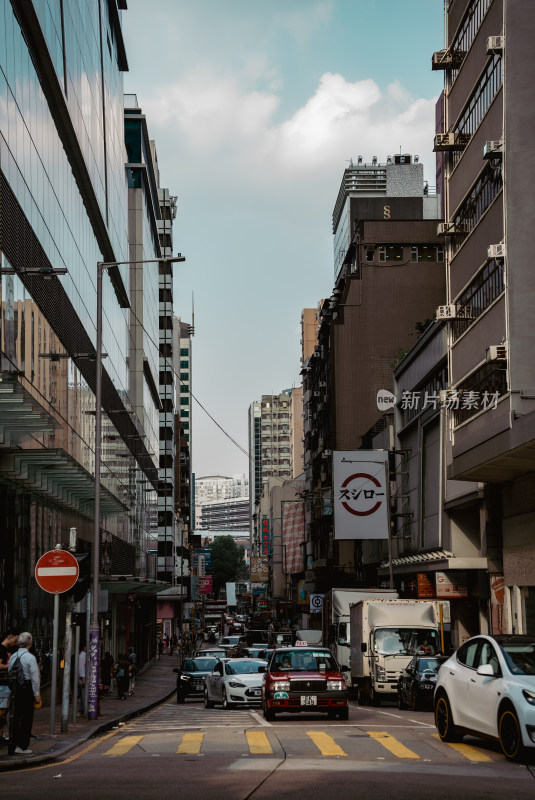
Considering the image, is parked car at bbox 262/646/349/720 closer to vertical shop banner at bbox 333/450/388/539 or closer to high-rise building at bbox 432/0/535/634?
high-rise building at bbox 432/0/535/634

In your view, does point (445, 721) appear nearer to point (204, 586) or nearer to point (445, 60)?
point (445, 60)

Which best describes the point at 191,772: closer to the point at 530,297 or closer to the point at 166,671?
the point at 530,297

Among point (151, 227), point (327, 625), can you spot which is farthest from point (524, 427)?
point (151, 227)

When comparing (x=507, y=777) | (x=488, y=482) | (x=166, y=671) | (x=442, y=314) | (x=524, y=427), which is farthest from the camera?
(x=166, y=671)

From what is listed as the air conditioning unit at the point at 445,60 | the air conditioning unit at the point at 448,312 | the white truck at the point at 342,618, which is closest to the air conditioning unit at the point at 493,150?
the air conditioning unit at the point at 448,312

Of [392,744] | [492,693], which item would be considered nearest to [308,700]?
[392,744]

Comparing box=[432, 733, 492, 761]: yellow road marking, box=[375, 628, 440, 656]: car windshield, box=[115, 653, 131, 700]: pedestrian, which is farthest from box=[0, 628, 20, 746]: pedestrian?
box=[115, 653, 131, 700]: pedestrian

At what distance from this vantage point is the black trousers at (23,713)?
1595 centimetres

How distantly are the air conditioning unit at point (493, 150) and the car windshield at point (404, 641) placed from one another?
14.5m

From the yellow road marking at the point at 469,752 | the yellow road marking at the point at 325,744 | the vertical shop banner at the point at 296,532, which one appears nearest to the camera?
the yellow road marking at the point at 469,752

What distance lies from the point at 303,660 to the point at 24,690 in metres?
9.74

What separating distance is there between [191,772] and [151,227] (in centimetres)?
7360

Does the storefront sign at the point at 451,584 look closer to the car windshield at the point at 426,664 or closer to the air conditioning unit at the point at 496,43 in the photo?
the car windshield at the point at 426,664

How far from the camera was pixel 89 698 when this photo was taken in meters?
26.8
